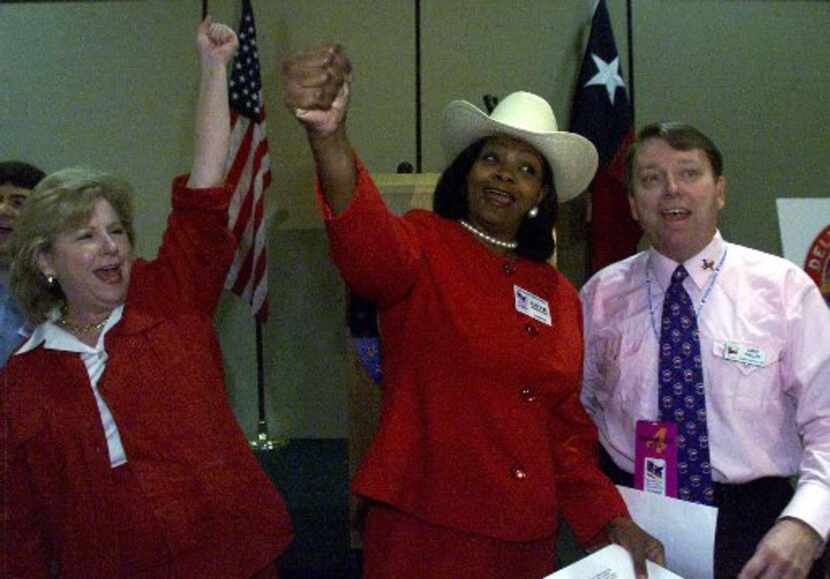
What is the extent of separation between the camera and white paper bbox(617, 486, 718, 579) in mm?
1334

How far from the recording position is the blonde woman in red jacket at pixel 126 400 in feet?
4.24

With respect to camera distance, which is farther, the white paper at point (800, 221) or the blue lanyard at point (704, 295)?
the white paper at point (800, 221)

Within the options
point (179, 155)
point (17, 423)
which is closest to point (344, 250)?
point (17, 423)

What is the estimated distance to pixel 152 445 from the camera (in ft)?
4.28

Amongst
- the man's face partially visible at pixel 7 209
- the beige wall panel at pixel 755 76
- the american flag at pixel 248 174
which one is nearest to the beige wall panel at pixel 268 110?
the american flag at pixel 248 174

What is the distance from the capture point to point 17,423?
4.22 ft

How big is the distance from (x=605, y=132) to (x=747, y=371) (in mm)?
2143

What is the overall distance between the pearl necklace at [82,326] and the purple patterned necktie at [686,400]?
1.15m

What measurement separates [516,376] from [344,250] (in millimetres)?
415

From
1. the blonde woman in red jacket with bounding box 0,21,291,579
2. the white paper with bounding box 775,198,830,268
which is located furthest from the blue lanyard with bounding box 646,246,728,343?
the white paper with bounding box 775,198,830,268

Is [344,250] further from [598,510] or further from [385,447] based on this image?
[598,510]

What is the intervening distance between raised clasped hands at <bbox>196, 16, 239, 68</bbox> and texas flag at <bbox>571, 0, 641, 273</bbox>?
2.27 m

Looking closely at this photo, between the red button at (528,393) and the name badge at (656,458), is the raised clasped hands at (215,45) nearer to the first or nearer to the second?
the red button at (528,393)

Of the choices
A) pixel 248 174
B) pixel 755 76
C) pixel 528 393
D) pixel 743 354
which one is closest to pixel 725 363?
pixel 743 354
